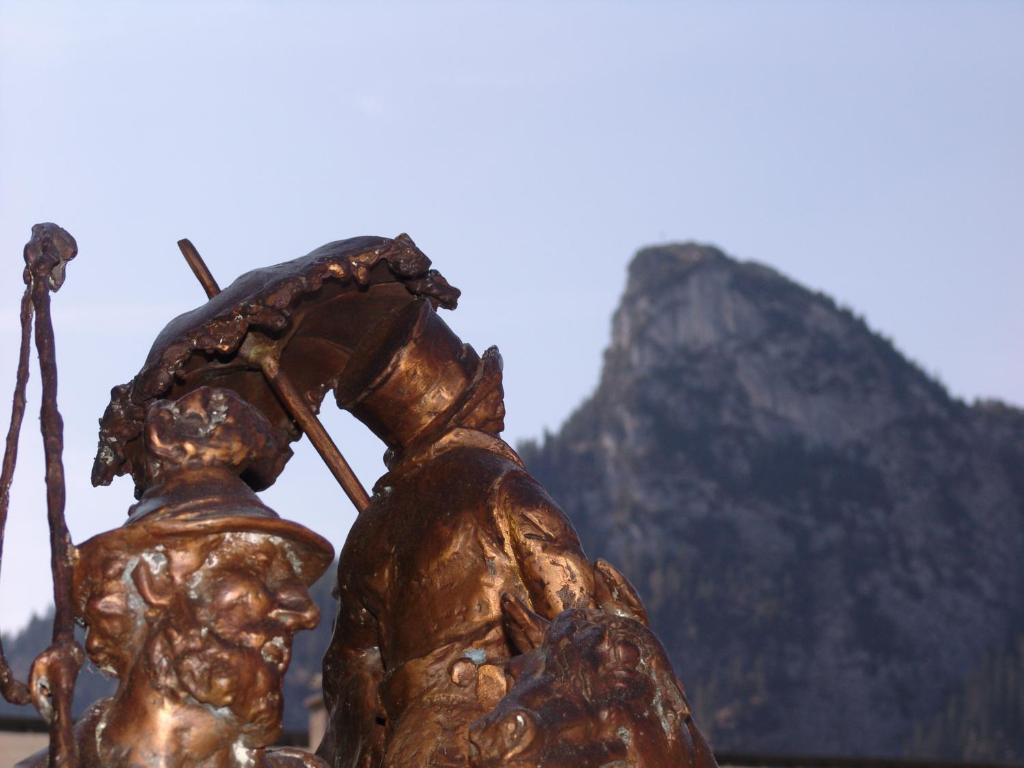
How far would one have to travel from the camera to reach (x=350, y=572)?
619 centimetres

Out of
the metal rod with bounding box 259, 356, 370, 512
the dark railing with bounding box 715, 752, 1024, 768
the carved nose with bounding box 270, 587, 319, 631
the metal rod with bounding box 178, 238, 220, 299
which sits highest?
the metal rod with bounding box 178, 238, 220, 299

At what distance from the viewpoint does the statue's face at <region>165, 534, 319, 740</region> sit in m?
4.60

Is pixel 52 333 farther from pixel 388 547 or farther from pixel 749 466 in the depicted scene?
pixel 749 466

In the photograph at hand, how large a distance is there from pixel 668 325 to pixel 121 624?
81.1 metres

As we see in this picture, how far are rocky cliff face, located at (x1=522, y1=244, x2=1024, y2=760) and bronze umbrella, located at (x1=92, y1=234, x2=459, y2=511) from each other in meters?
55.8

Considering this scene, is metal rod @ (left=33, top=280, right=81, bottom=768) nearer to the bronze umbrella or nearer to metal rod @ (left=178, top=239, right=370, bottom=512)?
the bronze umbrella

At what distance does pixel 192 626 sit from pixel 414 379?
1816 mm

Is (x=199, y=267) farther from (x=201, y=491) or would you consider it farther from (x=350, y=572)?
(x=201, y=491)

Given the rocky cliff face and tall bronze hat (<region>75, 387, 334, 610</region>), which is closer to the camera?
tall bronze hat (<region>75, 387, 334, 610</region>)

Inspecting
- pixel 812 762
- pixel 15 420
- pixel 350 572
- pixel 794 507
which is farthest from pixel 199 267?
pixel 794 507

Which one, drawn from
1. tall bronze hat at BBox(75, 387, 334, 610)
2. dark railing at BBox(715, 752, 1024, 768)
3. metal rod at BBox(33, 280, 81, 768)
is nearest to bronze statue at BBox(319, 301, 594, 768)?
tall bronze hat at BBox(75, 387, 334, 610)

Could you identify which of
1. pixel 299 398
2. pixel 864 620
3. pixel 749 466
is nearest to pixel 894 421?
pixel 749 466

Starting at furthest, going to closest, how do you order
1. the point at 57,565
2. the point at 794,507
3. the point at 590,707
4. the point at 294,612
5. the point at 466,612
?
the point at 794,507, the point at 466,612, the point at 590,707, the point at 294,612, the point at 57,565

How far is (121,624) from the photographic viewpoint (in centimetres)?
464
